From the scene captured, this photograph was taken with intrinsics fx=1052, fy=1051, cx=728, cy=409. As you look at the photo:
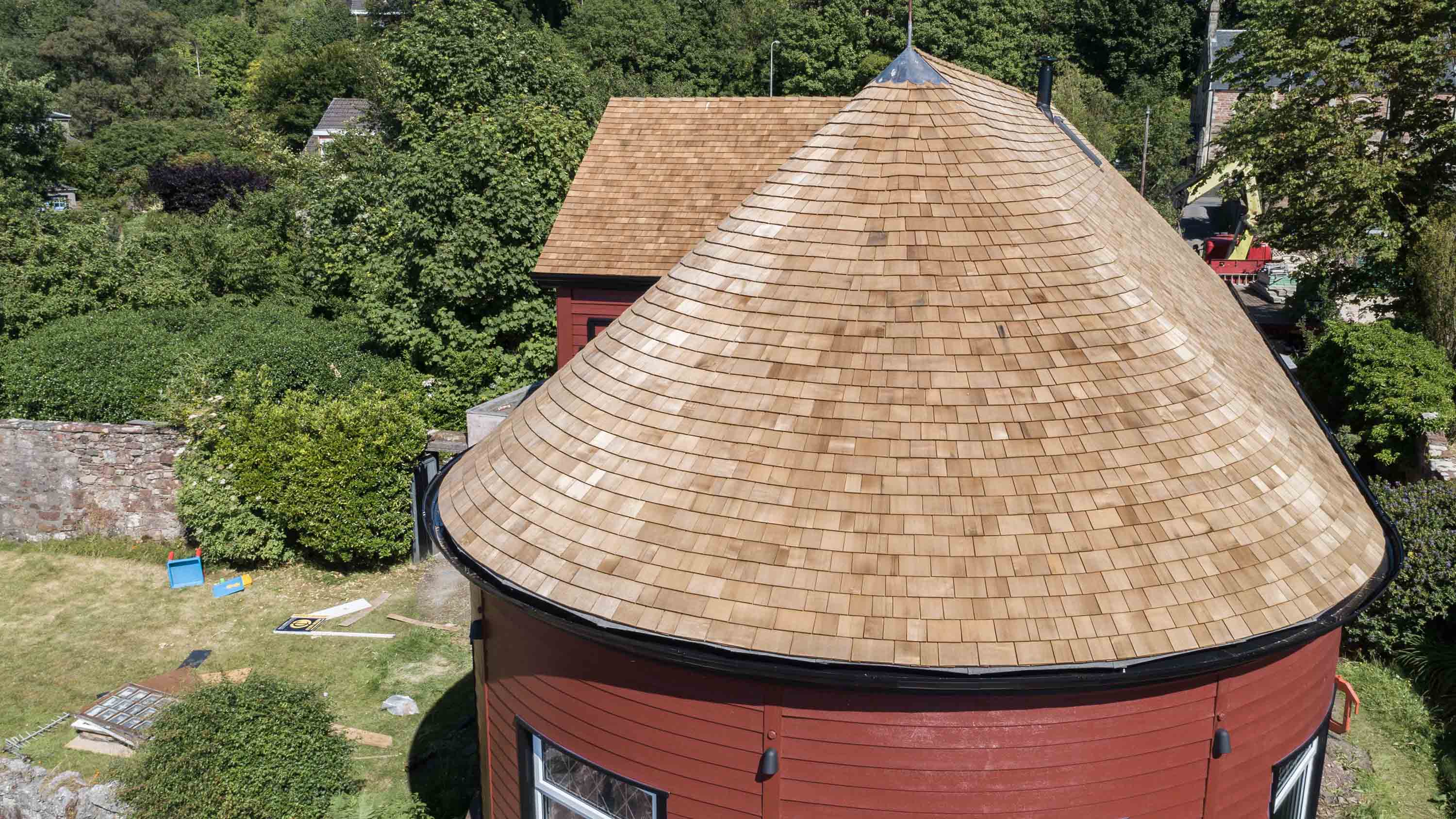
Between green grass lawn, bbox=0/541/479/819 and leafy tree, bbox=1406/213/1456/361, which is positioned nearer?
green grass lawn, bbox=0/541/479/819

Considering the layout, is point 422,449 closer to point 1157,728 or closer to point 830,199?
point 830,199

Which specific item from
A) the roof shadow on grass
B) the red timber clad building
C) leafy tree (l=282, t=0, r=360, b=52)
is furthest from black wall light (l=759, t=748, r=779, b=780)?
leafy tree (l=282, t=0, r=360, b=52)

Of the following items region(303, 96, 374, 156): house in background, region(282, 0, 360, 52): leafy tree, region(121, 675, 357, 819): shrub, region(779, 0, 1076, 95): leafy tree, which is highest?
region(282, 0, 360, 52): leafy tree

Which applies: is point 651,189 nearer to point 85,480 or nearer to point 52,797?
point 85,480

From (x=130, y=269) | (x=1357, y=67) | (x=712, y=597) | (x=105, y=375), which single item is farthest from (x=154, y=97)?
(x=712, y=597)

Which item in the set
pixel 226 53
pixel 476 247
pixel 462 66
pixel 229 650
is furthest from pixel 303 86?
pixel 229 650

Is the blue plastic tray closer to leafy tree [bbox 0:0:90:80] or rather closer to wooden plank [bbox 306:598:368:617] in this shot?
wooden plank [bbox 306:598:368:617]
